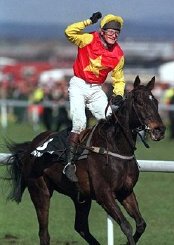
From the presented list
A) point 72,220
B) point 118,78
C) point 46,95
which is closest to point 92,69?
point 118,78

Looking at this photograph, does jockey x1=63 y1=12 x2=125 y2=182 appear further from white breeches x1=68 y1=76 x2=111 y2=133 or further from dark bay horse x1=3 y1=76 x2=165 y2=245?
dark bay horse x1=3 y1=76 x2=165 y2=245

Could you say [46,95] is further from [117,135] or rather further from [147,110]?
Result: [147,110]

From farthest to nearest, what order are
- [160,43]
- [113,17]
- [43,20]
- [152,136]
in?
[160,43] → [43,20] → [113,17] → [152,136]

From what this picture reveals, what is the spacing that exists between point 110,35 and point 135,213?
1687 millimetres

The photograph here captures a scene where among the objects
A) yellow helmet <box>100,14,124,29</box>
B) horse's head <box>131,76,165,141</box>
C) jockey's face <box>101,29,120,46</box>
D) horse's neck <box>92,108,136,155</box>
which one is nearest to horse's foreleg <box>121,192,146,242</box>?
horse's neck <box>92,108,136,155</box>

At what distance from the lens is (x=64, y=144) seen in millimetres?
10078

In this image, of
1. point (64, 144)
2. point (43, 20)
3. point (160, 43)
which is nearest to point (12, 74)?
point (160, 43)

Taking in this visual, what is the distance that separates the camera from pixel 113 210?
371 inches

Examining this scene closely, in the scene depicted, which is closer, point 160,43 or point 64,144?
point 64,144

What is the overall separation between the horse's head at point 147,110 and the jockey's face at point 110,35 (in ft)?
1.84

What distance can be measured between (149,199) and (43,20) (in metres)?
17.8

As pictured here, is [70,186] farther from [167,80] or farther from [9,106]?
[167,80]

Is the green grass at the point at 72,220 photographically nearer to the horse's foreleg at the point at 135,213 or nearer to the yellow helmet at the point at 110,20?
the horse's foreleg at the point at 135,213

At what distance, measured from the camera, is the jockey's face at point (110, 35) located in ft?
32.3
